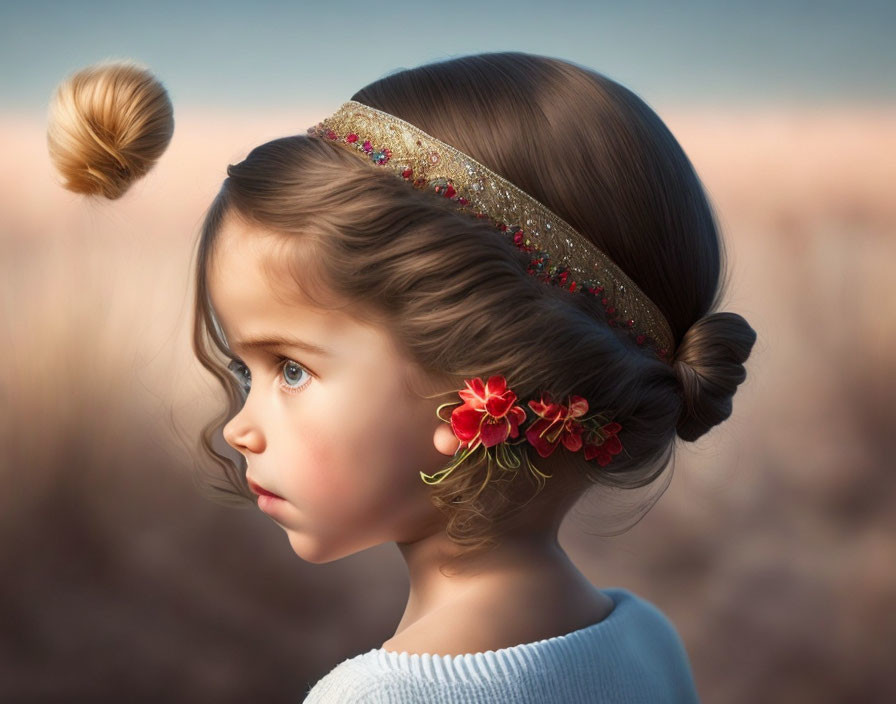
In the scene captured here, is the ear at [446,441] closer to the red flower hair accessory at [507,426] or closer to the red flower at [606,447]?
the red flower hair accessory at [507,426]

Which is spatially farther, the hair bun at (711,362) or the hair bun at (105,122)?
the hair bun at (105,122)

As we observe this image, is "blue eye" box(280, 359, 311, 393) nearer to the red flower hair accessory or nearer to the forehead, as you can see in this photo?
the forehead

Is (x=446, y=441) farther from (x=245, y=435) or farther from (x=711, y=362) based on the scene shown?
(x=711, y=362)

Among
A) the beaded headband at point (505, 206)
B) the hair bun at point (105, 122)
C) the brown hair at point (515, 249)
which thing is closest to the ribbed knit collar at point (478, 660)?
the brown hair at point (515, 249)

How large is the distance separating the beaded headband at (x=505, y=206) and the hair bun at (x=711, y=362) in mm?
101

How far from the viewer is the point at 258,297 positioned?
4.44ft

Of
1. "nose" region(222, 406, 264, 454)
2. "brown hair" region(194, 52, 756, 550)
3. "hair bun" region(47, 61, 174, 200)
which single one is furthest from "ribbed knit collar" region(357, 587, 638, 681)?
"hair bun" region(47, 61, 174, 200)

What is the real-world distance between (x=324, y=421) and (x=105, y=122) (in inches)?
22.1

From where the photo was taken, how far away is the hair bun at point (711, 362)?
1.44 meters

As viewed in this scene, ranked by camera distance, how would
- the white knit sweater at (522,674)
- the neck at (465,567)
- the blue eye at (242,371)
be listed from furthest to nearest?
the blue eye at (242,371) → the neck at (465,567) → the white knit sweater at (522,674)

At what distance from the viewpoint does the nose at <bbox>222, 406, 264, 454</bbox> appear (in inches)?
54.1

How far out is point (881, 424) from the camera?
7.49ft

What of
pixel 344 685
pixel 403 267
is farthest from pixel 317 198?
pixel 344 685

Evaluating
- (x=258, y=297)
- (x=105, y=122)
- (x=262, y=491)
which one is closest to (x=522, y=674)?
(x=262, y=491)
